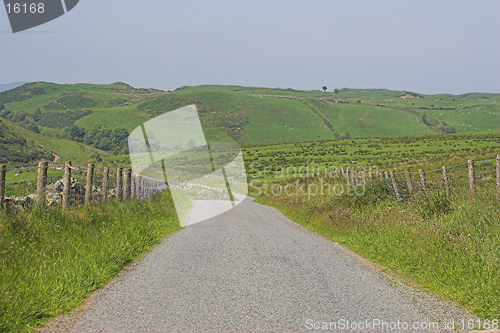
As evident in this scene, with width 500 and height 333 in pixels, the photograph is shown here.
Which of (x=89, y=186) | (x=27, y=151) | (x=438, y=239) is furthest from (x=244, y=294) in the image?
(x=27, y=151)

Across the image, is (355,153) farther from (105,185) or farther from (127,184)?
(105,185)

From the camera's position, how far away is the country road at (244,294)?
5.88 metres

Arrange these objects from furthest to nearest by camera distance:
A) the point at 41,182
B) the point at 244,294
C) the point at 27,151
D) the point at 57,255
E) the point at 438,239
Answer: the point at 27,151 → the point at 41,182 → the point at 438,239 → the point at 57,255 → the point at 244,294

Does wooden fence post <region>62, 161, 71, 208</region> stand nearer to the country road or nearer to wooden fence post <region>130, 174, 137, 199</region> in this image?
the country road

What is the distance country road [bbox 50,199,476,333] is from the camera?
5.88m

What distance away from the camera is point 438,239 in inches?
381

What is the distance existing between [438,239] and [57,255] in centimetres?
783

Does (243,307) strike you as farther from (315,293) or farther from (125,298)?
(125,298)

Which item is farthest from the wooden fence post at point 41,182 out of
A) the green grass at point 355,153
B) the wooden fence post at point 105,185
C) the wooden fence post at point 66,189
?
the green grass at point 355,153

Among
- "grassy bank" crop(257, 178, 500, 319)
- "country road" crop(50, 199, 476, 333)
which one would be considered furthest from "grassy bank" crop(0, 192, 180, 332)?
"grassy bank" crop(257, 178, 500, 319)

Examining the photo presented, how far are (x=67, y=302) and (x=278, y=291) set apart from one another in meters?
3.28

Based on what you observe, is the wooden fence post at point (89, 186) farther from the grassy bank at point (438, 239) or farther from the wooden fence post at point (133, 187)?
the grassy bank at point (438, 239)

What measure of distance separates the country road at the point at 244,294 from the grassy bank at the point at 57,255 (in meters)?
0.42

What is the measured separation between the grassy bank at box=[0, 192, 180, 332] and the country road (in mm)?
418
